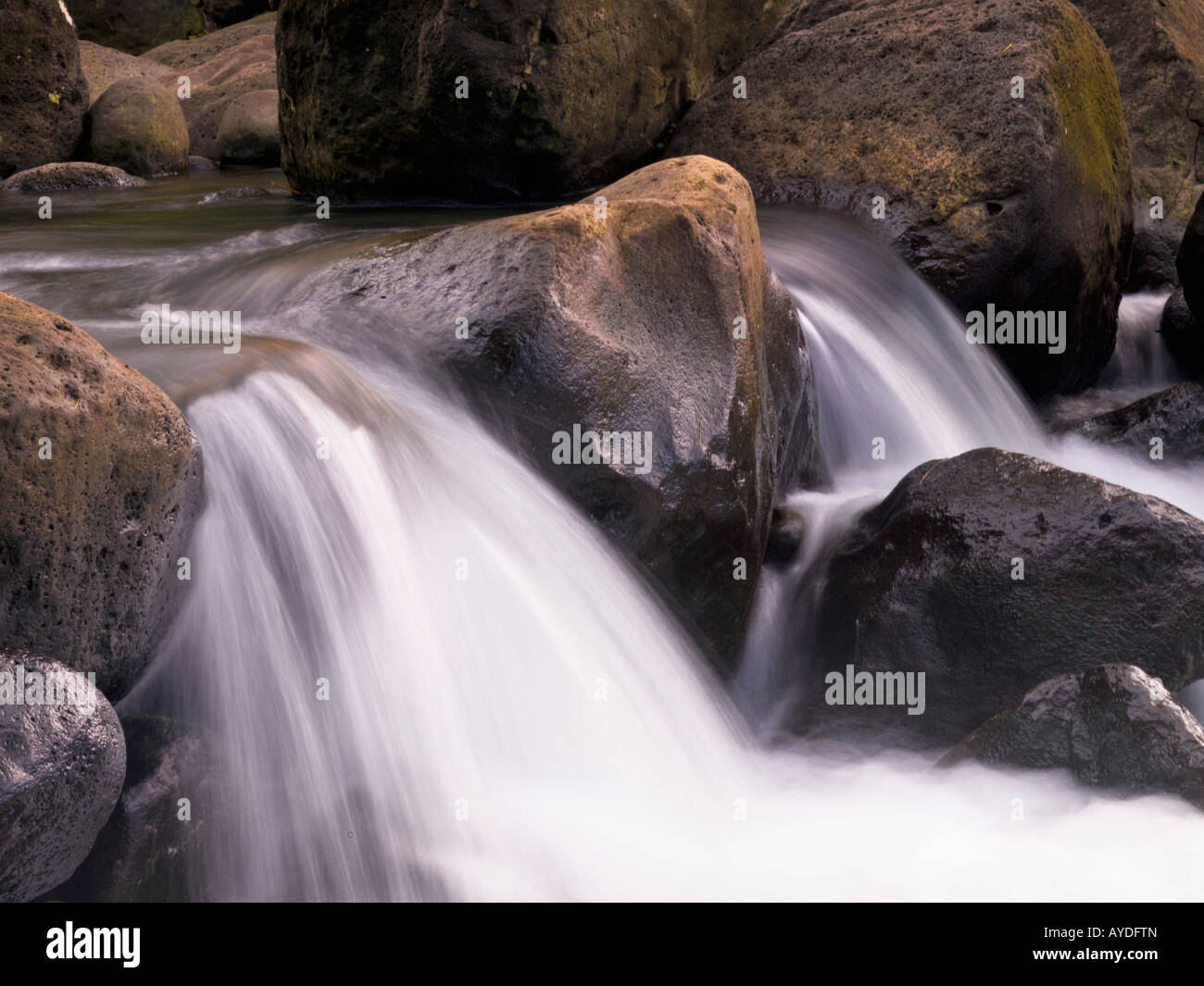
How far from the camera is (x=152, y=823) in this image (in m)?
2.53

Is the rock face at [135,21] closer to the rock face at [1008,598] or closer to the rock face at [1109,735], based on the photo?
the rock face at [1008,598]

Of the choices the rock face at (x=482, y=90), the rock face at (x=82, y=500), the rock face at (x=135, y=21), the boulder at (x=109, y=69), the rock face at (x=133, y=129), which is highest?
the rock face at (x=135, y=21)

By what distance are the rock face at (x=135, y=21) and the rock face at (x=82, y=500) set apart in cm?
2363

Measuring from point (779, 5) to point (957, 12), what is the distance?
84.4 inches

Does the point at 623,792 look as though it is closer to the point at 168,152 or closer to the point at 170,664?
the point at 170,664

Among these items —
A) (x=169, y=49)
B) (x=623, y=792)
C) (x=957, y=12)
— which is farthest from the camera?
(x=169, y=49)

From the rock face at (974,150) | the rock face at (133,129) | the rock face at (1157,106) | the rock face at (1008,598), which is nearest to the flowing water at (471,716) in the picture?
the rock face at (1008,598)

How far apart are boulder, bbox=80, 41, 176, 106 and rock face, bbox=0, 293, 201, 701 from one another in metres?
12.5

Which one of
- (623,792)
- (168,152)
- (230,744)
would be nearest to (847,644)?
(623,792)

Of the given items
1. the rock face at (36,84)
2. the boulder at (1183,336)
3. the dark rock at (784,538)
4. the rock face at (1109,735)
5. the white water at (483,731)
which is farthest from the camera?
the rock face at (36,84)

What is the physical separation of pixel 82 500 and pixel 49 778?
64 cm

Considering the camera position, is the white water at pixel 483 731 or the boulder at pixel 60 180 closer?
the white water at pixel 483 731

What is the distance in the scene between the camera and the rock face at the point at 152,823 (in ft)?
8.07
